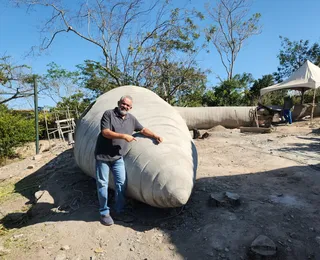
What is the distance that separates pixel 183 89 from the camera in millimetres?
15461

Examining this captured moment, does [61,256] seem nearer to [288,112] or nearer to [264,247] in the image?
[264,247]

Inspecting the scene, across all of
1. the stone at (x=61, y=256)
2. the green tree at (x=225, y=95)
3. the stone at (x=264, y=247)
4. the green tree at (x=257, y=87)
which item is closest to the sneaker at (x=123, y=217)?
the stone at (x=61, y=256)

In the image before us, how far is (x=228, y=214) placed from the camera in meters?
3.05

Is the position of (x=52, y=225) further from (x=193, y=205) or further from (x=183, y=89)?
(x=183, y=89)

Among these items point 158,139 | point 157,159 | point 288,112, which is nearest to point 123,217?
point 157,159

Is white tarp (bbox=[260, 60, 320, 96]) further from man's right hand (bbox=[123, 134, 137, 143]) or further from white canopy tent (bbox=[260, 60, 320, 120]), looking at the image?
man's right hand (bbox=[123, 134, 137, 143])

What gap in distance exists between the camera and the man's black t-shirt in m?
3.01

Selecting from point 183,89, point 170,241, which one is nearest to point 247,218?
point 170,241

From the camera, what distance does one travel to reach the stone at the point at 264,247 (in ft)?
7.69

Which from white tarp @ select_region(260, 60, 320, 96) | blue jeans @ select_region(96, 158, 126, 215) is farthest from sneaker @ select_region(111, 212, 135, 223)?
white tarp @ select_region(260, 60, 320, 96)

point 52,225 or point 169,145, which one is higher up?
point 169,145

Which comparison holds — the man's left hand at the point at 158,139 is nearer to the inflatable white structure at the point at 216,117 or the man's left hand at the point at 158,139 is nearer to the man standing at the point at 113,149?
the man standing at the point at 113,149

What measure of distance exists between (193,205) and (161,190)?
852 millimetres

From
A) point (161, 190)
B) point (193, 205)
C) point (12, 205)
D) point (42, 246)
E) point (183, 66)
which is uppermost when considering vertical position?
point (183, 66)
